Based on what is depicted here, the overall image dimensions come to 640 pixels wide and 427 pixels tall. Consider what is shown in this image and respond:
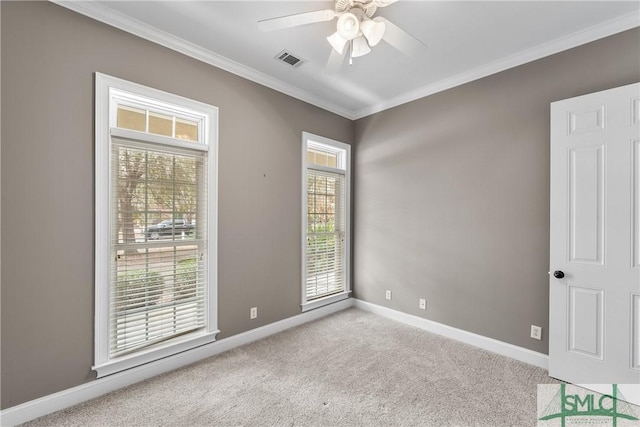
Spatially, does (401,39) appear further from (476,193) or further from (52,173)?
(52,173)

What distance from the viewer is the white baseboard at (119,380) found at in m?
1.81

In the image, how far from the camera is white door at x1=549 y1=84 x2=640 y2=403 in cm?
199

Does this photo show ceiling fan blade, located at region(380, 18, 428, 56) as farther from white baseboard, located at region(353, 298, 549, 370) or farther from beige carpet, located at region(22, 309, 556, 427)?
white baseboard, located at region(353, 298, 549, 370)

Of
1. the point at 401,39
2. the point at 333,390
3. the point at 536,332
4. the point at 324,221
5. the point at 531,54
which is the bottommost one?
the point at 333,390

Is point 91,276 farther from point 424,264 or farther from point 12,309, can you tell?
point 424,264

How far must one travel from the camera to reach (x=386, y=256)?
12.2ft

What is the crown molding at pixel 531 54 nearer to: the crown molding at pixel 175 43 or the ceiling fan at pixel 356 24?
the crown molding at pixel 175 43

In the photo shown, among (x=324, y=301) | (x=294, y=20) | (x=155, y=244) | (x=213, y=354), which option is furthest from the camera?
(x=324, y=301)

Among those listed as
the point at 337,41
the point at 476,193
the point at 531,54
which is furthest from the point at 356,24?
the point at 476,193

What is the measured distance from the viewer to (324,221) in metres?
3.86

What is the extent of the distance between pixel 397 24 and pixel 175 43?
1.87m

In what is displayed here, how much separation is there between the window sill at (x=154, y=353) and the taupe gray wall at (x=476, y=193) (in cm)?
224

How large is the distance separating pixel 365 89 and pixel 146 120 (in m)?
2.36

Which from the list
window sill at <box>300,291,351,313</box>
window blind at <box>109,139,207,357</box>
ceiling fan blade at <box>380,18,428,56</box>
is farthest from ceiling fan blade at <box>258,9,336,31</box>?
window sill at <box>300,291,351,313</box>
